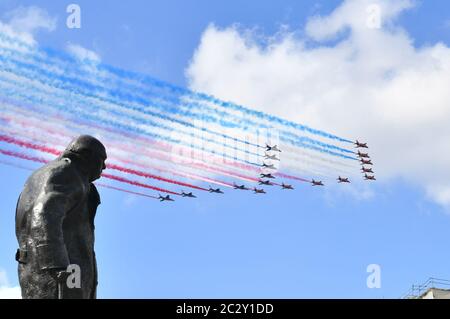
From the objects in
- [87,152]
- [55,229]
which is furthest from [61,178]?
[55,229]

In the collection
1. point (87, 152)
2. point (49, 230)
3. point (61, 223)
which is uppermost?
point (87, 152)

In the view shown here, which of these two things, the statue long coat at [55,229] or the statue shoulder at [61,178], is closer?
the statue long coat at [55,229]

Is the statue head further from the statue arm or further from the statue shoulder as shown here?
the statue arm

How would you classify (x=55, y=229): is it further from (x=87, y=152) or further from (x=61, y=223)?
(x=87, y=152)

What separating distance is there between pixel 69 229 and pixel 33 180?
3.38 feet

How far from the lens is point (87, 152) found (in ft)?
41.7

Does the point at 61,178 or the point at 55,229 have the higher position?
the point at 61,178

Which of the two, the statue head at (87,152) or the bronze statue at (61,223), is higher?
the statue head at (87,152)

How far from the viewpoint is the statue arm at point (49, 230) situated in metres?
11.0

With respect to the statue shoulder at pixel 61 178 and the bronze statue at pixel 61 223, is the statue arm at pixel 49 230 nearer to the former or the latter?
the bronze statue at pixel 61 223

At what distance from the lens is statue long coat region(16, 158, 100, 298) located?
1108 cm

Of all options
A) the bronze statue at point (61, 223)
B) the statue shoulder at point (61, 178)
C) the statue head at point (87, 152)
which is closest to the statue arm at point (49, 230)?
the bronze statue at point (61, 223)

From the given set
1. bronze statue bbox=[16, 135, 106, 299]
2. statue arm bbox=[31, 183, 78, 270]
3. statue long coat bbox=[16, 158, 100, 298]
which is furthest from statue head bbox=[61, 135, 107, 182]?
statue arm bbox=[31, 183, 78, 270]

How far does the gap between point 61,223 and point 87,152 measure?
179cm
